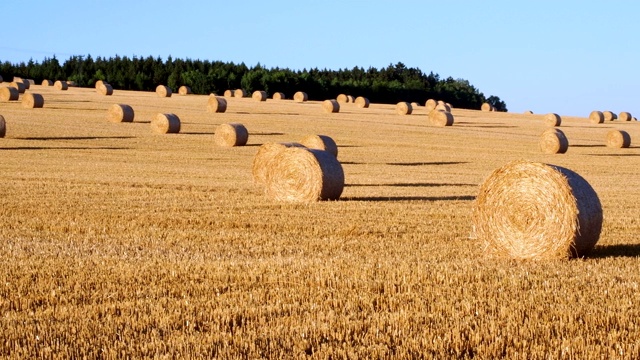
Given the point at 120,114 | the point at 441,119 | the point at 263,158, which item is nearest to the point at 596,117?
the point at 441,119

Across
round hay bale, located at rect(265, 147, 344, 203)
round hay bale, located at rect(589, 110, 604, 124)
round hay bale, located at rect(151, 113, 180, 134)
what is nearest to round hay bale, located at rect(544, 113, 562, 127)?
round hay bale, located at rect(589, 110, 604, 124)

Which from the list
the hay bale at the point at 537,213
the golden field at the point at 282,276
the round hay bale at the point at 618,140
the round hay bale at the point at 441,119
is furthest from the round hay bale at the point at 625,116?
the hay bale at the point at 537,213

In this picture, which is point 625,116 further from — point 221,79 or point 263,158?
point 263,158

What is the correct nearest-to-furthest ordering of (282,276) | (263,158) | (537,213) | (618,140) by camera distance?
1. (282,276)
2. (537,213)
3. (263,158)
4. (618,140)

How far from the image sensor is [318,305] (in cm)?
860

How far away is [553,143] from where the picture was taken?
1492 inches

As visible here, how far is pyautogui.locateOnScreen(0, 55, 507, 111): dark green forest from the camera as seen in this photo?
91.7 meters

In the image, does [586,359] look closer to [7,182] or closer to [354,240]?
[354,240]

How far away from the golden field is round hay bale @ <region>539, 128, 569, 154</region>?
1262 centimetres

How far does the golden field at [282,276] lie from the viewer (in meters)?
7.33

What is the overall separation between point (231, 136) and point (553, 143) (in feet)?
41.4

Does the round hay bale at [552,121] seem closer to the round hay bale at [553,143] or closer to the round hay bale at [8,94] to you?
the round hay bale at [553,143]

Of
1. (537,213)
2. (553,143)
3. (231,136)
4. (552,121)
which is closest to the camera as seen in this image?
(537,213)

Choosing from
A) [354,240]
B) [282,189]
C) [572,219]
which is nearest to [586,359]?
[572,219]
